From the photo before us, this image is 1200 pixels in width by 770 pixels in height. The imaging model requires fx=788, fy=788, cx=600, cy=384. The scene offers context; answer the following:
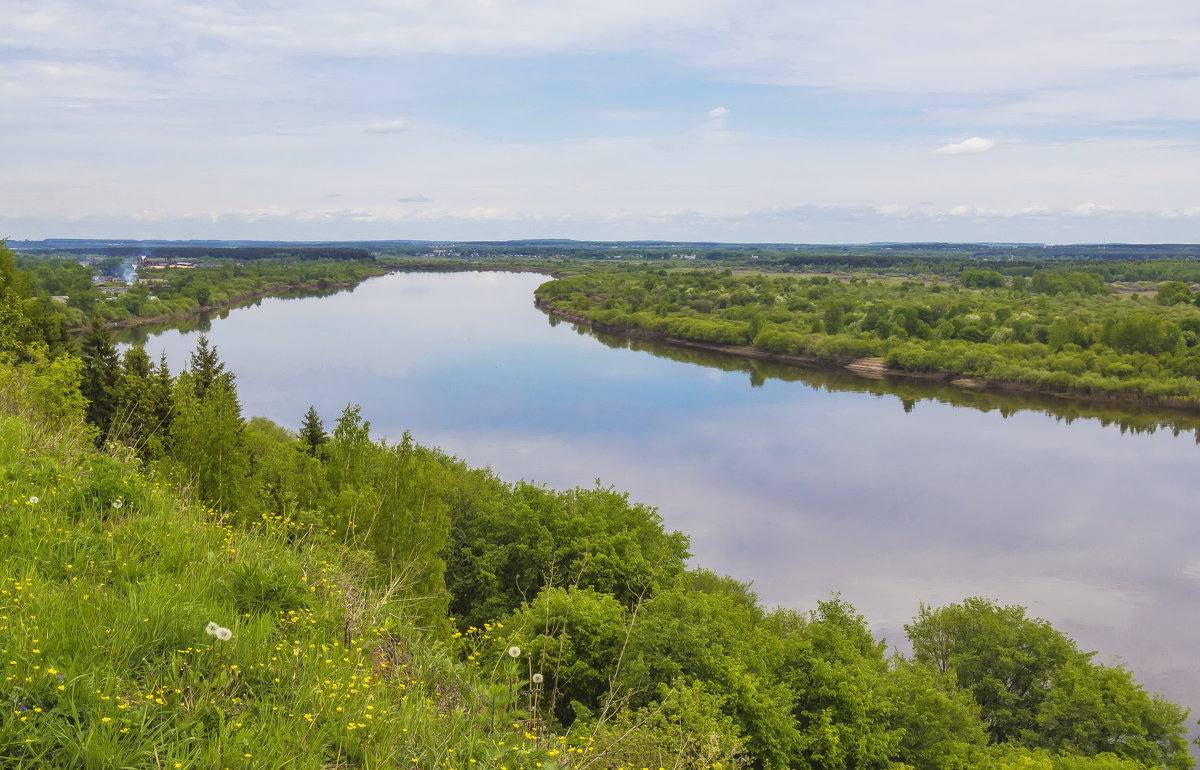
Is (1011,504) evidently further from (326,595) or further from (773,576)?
(326,595)

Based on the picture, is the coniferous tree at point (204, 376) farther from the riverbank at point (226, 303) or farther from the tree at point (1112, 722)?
the riverbank at point (226, 303)

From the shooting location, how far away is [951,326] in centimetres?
6334

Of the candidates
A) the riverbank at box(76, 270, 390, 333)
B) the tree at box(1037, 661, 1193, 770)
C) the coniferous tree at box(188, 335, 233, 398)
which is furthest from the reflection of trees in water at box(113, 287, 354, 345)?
the tree at box(1037, 661, 1193, 770)

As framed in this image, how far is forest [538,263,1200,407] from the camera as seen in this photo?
5044cm

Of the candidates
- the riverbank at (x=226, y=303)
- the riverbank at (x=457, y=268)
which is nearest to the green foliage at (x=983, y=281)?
the riverbank at (x=457, y=268)

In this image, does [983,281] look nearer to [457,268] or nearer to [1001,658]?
[457,268]

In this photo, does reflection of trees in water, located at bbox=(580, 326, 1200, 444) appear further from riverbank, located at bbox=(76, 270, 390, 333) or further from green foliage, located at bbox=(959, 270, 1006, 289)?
green foliage, located at bbox=(959, 270, 1006, 289)

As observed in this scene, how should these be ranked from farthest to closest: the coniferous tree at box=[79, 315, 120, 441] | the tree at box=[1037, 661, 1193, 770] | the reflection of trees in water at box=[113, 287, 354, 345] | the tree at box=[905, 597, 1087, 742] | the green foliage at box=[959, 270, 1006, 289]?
the green foliage at box=[959, 270, 1006, 289] → the reflection of trees in water at box=[113, 287, 354, 345] → the coniferous tree at box=[79, 315, 120, 441] → the tree at box=[905, 597, 1087, 742] → the tree at box=[1037, 661, 1193, 770]

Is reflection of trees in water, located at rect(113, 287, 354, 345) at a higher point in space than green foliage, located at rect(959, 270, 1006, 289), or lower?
lower

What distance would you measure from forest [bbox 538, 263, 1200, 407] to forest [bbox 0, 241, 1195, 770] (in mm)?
40298

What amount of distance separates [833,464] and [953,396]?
21.8 meters

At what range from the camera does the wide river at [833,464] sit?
20.4 m

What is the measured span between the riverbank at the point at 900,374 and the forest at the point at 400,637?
37754mm

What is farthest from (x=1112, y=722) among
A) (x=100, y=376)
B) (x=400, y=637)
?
(x=100, y=376)
